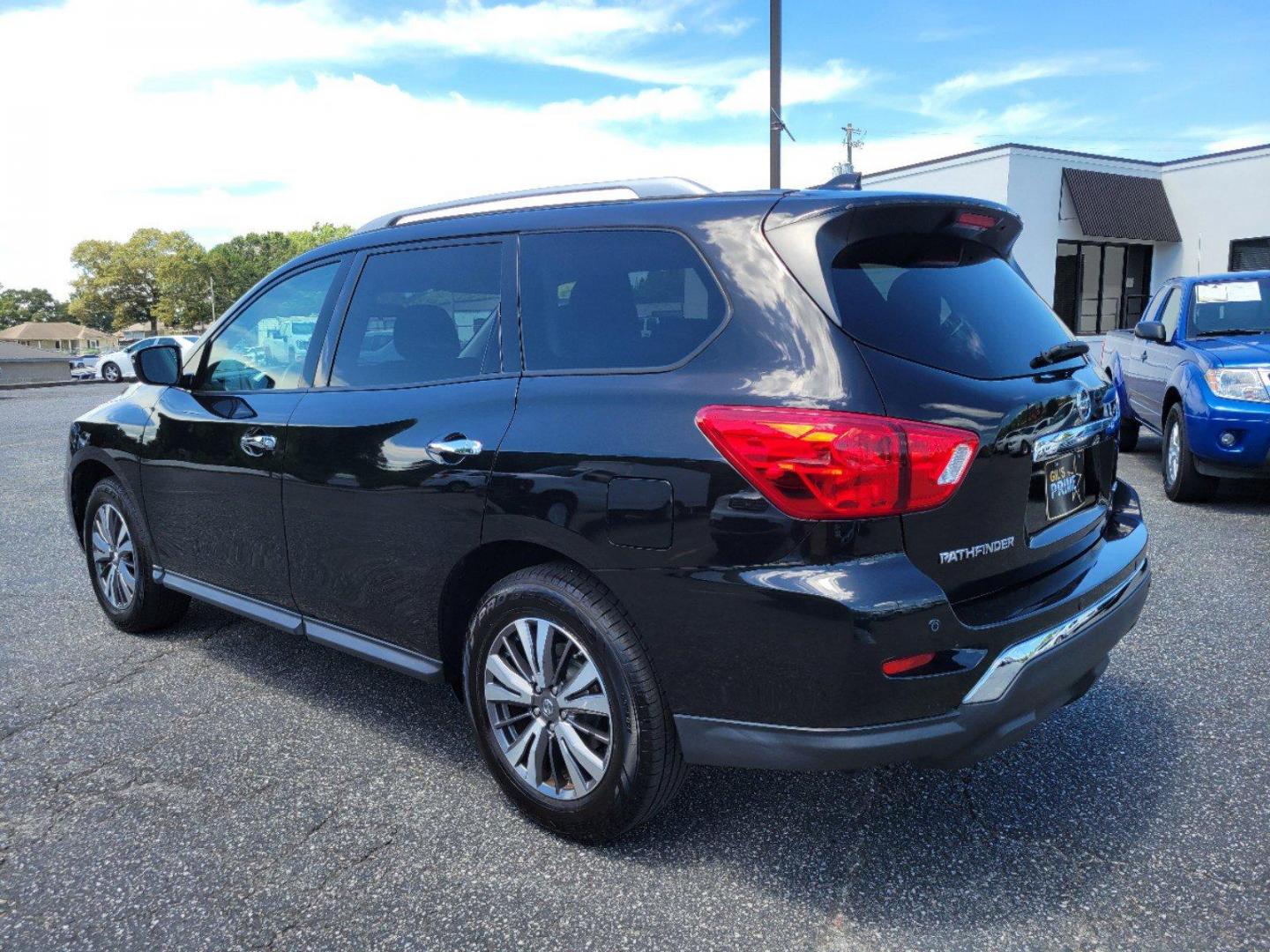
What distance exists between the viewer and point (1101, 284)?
2422cm

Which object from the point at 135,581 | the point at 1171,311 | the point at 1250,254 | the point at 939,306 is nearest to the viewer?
the point at 939,306

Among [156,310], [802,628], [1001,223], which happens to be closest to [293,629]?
[802,628]

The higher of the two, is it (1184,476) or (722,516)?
(722,516)

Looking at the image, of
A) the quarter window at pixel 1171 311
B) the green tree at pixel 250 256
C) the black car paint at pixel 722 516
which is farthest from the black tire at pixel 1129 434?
the green tree at pixel 250 256

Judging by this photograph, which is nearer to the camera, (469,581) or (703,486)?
(703,486)

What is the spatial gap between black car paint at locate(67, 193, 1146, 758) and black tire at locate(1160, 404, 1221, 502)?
4.88 m

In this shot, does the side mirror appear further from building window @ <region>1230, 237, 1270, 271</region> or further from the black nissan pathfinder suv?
building window @ <region>1230, 237, 1270, 271</region>

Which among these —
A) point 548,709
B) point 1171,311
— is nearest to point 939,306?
point 548,709

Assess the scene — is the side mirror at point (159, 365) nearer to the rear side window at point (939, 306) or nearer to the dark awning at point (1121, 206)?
the rear side window at point (939, 306)

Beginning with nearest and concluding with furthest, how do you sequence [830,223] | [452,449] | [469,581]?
[830,223], [452,449], [469,581]

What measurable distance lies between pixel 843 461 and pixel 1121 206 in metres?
Answer: 23.6

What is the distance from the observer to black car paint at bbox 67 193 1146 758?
2.26m

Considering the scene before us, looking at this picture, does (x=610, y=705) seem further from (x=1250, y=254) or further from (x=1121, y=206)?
(x=1250, y=254)

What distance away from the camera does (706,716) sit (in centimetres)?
244
